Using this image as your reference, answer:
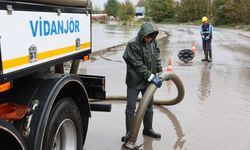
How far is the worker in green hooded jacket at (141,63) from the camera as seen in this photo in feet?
16.2

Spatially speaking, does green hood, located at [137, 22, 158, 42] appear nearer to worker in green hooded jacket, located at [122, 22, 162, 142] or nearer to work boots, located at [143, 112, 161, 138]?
worker in green hooded jacket, located at [122, 22, 162, 142]

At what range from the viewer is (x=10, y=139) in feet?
9.03

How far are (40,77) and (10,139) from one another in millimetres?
842

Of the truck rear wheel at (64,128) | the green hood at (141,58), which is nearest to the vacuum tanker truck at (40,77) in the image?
the truck rear wheel at (64,128)

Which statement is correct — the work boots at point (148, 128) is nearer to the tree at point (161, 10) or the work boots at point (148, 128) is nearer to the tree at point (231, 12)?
the tree at point (231, 12)

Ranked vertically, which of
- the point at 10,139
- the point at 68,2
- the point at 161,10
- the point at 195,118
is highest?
the point at 161,10

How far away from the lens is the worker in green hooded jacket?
4934mm

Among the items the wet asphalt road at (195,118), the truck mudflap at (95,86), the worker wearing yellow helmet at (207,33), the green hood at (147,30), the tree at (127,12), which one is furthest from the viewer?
the tree at (127,12)

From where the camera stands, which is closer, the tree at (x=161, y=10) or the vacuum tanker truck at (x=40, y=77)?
the vacuum tanker truck at (x=40, y=77)

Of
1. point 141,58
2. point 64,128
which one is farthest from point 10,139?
point 141,58

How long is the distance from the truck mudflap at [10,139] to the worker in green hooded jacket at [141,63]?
2417mm

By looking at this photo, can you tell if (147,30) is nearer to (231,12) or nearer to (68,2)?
(68,2)

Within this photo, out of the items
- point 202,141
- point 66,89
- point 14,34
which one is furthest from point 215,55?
point 14,34

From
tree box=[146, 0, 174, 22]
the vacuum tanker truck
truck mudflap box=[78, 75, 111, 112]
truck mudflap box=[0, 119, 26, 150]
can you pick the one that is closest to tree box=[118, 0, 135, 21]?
tree box=[146, 0, 174, 22]
